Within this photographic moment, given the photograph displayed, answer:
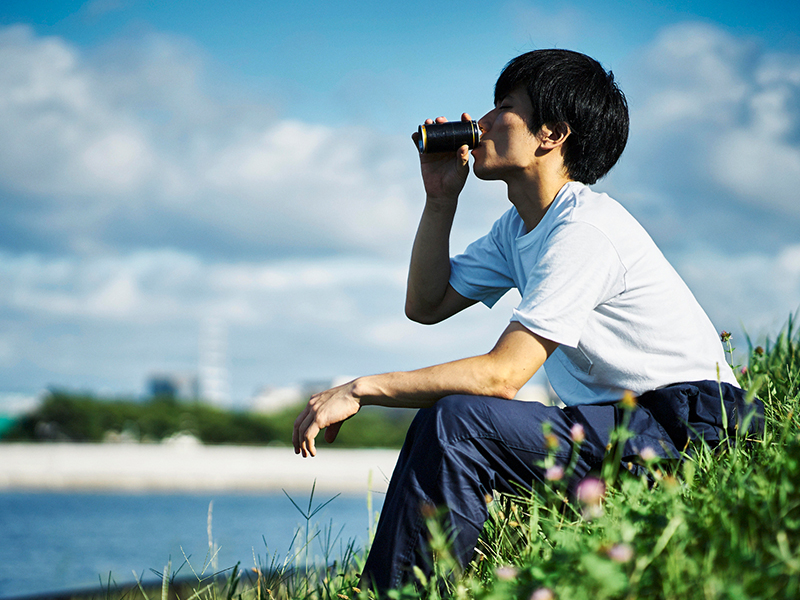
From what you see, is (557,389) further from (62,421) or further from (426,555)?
(62,421)

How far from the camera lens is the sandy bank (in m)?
28.4

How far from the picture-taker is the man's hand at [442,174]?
2457 mm

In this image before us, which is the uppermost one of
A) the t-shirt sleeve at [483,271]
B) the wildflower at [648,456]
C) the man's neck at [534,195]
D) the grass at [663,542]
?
the man's neck at [534,195]

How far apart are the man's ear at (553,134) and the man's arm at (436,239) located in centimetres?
33

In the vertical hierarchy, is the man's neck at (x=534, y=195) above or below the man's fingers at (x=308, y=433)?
above

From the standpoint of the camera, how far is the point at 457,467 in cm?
168

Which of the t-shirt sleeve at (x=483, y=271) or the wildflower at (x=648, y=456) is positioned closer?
the wildflower at (x=648, y=456)

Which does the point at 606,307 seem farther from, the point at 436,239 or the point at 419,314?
A: the point at 419,314

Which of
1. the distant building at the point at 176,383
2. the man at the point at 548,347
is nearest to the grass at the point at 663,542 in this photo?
the man at the point at 548,347

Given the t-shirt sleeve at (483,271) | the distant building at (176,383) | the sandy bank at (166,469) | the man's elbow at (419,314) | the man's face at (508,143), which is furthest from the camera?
the distant building at (176,383)

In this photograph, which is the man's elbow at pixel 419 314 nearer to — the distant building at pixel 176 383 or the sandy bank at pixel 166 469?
the sandy bank at pixel 166 469

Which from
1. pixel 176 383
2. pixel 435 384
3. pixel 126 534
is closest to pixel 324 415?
pixel 435 384

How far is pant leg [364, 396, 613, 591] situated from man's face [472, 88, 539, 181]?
806 millimetres

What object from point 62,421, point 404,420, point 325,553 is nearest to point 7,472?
point 62,421
